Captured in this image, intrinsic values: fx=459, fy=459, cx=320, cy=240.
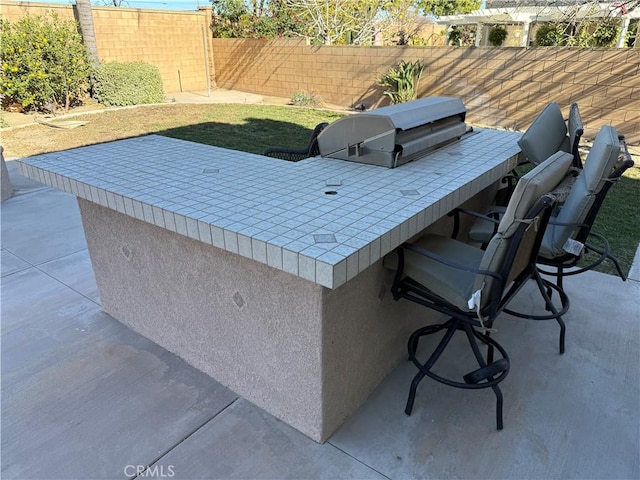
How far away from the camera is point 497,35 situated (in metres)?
14.9

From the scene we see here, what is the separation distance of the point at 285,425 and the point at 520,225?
1320 millimetres

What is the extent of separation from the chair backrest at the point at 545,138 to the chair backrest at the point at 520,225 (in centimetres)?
84

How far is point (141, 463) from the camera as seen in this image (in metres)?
1.88

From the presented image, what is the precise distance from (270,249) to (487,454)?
1.29 metres

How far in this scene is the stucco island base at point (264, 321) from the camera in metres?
1.85

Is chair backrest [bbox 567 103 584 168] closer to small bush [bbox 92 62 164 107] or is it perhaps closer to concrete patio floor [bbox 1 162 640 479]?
concrete patio floor [bbox 1 162 640 479]

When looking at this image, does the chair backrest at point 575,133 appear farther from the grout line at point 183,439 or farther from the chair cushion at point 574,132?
the grout line at point 183,439

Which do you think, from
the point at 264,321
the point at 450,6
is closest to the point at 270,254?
the point at 264,321

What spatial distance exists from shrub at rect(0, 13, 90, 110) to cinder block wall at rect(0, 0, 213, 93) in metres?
2.02

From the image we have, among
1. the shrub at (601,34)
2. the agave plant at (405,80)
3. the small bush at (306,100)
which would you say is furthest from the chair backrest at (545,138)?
the shrub at (601,34)

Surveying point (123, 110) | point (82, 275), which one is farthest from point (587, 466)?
point (123, 110)

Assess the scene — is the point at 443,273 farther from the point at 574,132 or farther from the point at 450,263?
the point at 574,132
